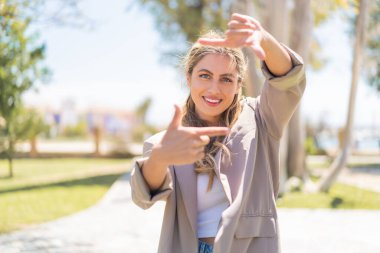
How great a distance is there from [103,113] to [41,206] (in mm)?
51977

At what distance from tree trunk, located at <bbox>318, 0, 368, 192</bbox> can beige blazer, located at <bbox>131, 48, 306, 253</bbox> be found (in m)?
8.34

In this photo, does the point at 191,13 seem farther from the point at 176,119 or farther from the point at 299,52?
the point at 176,119

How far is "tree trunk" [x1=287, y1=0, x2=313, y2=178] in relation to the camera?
10.6 metres

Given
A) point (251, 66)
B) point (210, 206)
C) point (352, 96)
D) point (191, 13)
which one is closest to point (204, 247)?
point (210, 206)

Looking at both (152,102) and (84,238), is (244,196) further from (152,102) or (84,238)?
(152,102)

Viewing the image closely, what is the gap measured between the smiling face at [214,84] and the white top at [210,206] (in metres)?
0.26

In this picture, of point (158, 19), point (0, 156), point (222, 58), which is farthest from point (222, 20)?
point (222, 58)

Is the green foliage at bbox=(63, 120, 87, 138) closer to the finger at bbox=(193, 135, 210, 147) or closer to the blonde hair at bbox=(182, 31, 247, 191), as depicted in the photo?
the blonde hair at bbox=(182, 31, 247, 191)

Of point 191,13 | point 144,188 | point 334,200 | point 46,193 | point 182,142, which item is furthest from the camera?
point 191,13

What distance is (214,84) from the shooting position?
1.88 metres

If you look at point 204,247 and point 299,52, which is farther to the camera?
point 299,52

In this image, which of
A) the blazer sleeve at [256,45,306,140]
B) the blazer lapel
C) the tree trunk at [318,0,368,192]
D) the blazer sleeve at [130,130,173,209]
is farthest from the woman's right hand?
the tree trunk at [318,0,368,192]

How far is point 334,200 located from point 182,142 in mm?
8377

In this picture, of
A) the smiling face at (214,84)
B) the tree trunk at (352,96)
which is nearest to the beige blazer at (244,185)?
the smiling face at (214,84)
